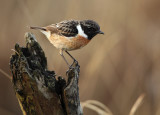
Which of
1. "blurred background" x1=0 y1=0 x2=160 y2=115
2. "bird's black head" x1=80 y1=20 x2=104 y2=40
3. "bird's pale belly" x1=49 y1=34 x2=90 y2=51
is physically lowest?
"blurred background" x1=0 y1=0 x2=160 y2=115

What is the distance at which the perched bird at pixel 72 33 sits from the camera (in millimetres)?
4820

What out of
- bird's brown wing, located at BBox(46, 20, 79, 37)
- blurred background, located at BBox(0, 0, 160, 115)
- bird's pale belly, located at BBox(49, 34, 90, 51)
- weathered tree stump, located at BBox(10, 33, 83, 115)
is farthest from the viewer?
blurred background, located at BBox(0, 0, 160, 115)

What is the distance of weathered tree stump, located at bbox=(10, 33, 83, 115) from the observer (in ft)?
10.6

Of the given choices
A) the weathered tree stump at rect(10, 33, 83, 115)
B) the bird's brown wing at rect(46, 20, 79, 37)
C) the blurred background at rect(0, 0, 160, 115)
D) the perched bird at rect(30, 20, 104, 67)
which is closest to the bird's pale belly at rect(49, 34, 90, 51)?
the perched bird at rect(30, 20, 104, 67)

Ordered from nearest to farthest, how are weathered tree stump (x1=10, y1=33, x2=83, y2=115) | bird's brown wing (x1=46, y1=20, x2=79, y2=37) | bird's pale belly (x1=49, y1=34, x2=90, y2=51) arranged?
1. weathered tree stump (x1=10, y1=33, x2=83, y2=115)
2. bird's pale belly (x1=49, y1=34, x2=90, y2=51)
3. bird's brown wing (x1=46, y1=20, x2=79, y2=37)

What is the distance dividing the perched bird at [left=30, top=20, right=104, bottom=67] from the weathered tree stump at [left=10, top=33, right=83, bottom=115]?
4.40 ft

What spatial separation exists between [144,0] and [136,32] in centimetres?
83

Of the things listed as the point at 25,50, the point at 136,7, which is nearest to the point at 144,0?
the point at 136,7

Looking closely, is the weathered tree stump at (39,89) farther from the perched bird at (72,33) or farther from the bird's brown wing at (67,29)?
→ the bird's brown wing at (67,29)

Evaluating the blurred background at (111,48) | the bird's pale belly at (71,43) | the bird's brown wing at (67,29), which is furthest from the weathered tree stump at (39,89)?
the blurred background at (111,48)

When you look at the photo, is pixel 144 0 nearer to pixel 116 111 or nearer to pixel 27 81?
pixel 116 111

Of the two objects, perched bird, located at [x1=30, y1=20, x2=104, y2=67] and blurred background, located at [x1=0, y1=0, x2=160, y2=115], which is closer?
perched bird, located at [x1=30, y1=20, x2=104, y2=67]

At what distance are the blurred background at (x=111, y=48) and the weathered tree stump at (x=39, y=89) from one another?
290 cm

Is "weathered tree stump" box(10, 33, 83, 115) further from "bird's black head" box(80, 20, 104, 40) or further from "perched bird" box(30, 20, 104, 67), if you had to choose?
"bird's black head" box(80, 20, 104, 40)
